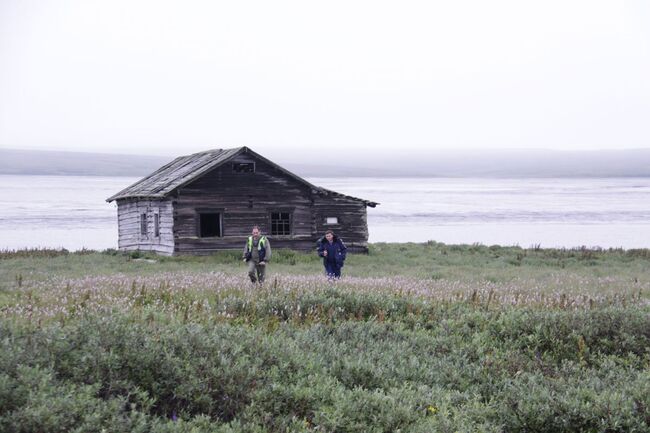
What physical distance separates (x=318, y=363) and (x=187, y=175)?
96.4 feet

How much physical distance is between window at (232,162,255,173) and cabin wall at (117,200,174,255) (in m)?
3.65

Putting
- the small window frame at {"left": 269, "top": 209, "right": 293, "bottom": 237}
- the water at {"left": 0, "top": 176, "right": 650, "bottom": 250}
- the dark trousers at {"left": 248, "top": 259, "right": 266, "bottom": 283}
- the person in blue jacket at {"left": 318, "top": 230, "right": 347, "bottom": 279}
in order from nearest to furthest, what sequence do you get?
1. the dark trousers at {"left": 248, "top": 259, "right": 266, "bottom": 283}
2. the person in blue jacket at {"left": 318, "top": 230, "right": 347, "bottom": 279}
3. the small window frame at {"left": 269, "top": 209, "right": 293, "bottom": 237}
4. the water at {"left": 0, "top": 176, "right": 650, "bottom": 250}

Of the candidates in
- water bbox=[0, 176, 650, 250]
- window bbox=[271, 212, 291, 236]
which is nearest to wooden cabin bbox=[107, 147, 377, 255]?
window bbox=[271, 212, 291, 236]

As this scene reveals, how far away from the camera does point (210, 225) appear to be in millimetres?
39125

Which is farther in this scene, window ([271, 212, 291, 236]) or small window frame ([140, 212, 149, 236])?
small window frame ([140, 212, 149, 236])

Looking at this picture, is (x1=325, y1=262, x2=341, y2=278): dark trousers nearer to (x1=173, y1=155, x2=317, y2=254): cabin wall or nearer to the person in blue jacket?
the person in blue jacket

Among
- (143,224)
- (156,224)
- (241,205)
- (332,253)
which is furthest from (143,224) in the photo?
(332,253)

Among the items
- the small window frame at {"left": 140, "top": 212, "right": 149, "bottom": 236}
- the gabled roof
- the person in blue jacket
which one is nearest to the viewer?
the person in blue jacket

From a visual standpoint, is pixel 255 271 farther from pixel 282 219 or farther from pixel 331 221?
pixel 331 221

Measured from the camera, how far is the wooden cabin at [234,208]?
117ft

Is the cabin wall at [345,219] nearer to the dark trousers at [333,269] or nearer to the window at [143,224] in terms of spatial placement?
the window at [143,224]

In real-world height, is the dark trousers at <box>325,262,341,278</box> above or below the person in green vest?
below

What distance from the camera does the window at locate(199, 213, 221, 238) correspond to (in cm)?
3822

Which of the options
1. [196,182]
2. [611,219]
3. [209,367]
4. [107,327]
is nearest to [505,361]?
[209,367]
